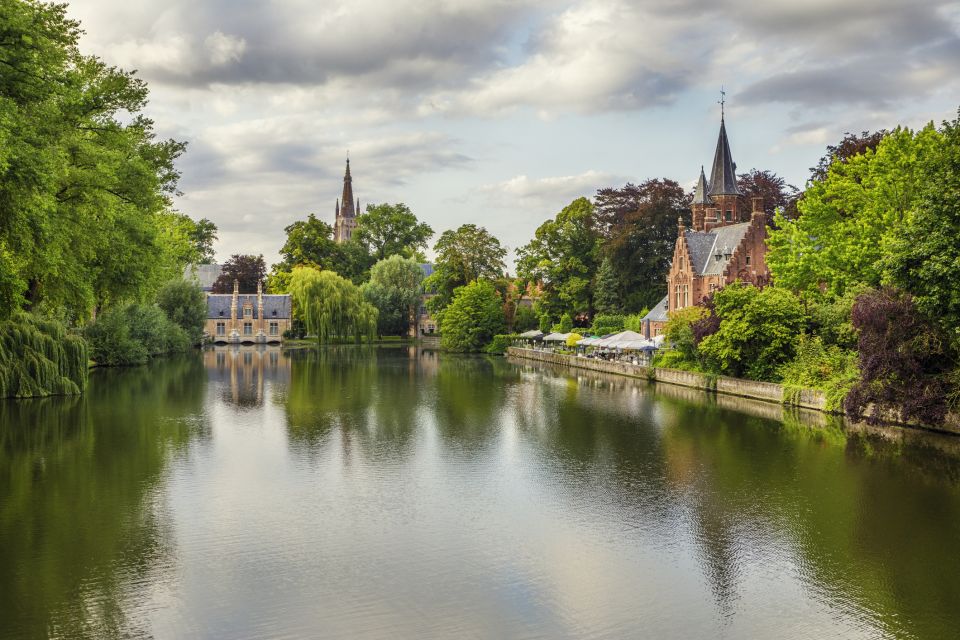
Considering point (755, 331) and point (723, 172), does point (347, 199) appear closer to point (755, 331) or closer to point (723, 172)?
point (723, 172)

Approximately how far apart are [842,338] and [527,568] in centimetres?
2025

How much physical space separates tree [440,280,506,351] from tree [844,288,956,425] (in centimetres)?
4519

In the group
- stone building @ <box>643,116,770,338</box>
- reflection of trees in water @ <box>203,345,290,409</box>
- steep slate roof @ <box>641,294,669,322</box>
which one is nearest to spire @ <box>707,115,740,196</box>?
stone building @ <box>643,116,770,338</box>

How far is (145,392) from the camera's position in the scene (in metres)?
30.9

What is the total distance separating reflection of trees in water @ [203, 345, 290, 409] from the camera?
3038 cm

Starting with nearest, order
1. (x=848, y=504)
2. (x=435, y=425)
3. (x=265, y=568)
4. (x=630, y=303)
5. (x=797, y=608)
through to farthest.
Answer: (x=797, y=608), (x=265, y=568), (x=848, y=504), (x=435, y=425), (x=630, y=303)

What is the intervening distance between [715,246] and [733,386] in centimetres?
2122

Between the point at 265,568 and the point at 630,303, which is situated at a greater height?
the point at 630,303

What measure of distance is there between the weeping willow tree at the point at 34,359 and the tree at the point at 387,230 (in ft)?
233

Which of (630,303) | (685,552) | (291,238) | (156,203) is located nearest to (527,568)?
(685,552)

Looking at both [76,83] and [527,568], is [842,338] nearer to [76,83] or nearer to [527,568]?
[527,568]

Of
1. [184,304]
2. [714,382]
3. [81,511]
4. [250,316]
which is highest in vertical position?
[184,304]

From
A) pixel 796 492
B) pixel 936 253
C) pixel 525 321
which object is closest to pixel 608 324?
pixel 525 321

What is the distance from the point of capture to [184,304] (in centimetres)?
6225
